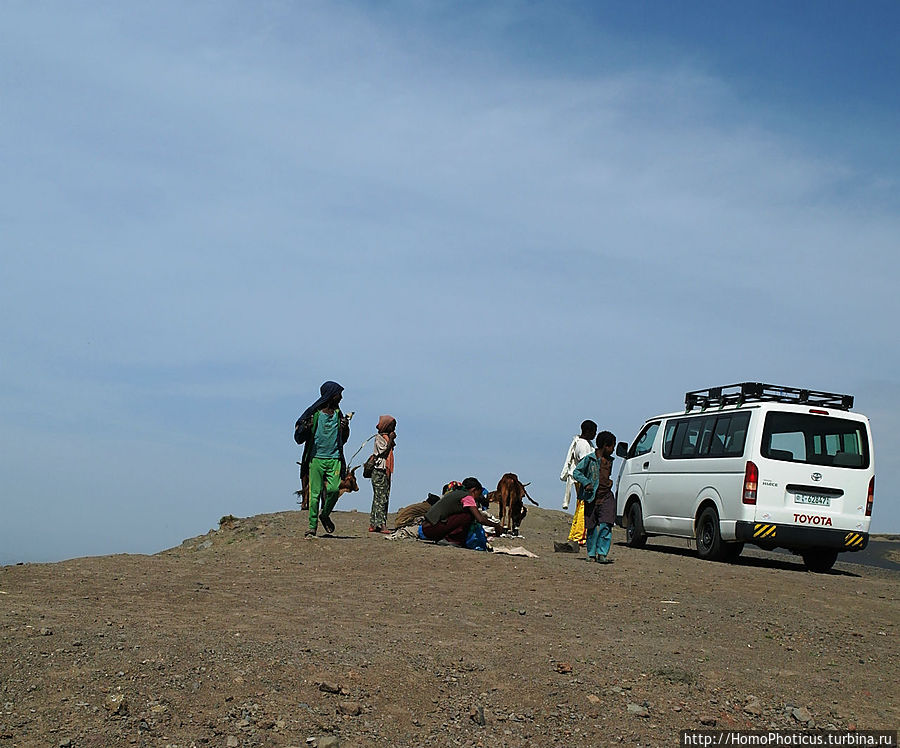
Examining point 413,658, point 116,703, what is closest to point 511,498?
point 413,658

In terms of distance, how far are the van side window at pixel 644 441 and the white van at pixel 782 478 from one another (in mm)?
2112

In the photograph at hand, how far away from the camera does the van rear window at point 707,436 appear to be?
15.4m

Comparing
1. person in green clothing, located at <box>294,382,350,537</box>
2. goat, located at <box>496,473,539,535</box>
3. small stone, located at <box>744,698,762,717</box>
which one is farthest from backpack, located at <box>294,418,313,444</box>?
small stone, located at <box>744,698,762,717</box>

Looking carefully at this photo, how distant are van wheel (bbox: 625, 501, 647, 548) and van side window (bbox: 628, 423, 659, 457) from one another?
3.10ft

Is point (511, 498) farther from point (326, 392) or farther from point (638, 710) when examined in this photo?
point (638, 710)

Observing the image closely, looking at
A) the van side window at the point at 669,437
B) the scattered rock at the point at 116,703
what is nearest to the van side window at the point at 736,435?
the van side window at the point at 669,437

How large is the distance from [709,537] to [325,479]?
615 centimetres

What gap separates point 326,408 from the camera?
46.2 feet

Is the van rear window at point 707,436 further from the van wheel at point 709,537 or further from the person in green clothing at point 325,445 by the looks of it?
the person in green clothing at point 325,445

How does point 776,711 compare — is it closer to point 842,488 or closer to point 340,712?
point 340,712

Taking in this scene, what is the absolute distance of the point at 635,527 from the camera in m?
18.7

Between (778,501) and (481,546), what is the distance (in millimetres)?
4456

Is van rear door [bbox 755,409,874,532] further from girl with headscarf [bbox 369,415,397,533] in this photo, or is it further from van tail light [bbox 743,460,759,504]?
girl with headscarf [bbox 369,415,397,533]

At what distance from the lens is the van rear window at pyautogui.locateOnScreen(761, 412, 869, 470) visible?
1497 cm
